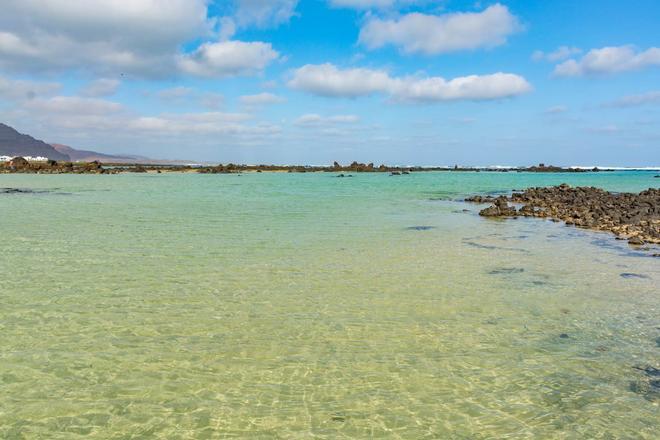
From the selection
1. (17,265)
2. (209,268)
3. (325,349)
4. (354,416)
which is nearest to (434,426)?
(354,416)

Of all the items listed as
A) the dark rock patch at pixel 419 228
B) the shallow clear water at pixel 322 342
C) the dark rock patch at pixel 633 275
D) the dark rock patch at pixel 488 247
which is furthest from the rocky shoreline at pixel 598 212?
the dark rock patch at pixel 419 228

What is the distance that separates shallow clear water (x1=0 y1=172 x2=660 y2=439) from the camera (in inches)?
254

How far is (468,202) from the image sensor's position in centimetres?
4628

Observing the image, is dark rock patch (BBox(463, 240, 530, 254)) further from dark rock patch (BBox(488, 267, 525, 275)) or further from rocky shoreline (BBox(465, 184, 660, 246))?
rocky shoreline (BBox(465, 184, 660, 246))

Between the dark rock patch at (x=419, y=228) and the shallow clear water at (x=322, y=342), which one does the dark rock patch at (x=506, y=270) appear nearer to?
the shallow clear water at (x=322, y=342)

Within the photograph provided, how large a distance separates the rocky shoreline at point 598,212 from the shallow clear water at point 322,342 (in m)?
6.55

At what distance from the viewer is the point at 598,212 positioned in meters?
32.3

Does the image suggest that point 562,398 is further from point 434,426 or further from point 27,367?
point 27,367

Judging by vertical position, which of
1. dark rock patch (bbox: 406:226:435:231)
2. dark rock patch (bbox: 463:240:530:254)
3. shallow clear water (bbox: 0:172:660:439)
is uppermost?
dark rock patch (bbox: 406:226:435:231)

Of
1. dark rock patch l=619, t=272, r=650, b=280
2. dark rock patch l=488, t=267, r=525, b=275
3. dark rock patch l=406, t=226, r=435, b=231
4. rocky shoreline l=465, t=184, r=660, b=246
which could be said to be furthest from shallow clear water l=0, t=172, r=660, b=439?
dark rock patch l=406, t=226, r=435, b=231

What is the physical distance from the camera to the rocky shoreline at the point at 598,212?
24622 mm

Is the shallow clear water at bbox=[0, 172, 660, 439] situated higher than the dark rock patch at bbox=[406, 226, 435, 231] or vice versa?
the dark rock patch at bbox=[406, 226, 435, 231]

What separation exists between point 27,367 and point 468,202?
4341 centimetres

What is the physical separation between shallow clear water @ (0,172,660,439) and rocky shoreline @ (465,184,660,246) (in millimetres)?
6546
